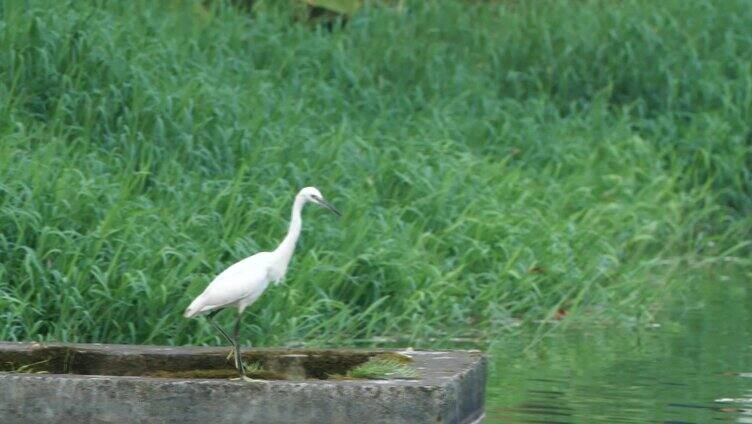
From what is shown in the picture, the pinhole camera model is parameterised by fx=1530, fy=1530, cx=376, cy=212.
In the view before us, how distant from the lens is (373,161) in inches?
413

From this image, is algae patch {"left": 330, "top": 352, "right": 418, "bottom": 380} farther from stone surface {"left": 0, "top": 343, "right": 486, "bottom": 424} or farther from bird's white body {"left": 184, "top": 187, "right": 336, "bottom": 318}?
bird's white body {"left": 184, "top": 187, "right": 336, "bottom": 318}

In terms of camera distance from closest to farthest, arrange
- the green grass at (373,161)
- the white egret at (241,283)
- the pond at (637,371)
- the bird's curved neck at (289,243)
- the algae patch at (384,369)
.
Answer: the algae patch at (384,369) → the white egret at (241,283) → the bird's curved neck at (289,243) → the pond at (637,371) → the green grass at (373,161)

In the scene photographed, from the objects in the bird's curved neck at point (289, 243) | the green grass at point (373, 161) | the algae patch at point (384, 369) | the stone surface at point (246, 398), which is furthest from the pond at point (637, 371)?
the bird's curved neck at point (289, 243)

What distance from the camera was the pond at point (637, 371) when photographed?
6992 mm

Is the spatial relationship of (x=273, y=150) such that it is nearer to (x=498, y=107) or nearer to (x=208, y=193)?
(x=208, y=193)

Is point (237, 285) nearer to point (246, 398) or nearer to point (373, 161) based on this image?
point (246, 398)

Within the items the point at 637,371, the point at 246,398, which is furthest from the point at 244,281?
the point at 637,371

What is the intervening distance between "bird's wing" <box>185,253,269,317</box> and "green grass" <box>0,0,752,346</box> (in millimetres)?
1659

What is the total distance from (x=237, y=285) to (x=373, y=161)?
14.9ft

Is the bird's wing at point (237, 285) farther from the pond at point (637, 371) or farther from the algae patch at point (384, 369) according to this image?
the pond at point (637, 371)

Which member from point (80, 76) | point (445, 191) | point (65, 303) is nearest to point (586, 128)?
point (445, 191)

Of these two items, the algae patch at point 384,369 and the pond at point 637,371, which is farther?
the pond at point 637,371

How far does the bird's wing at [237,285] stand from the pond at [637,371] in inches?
53.9

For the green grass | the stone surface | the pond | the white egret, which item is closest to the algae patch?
the stone surface
